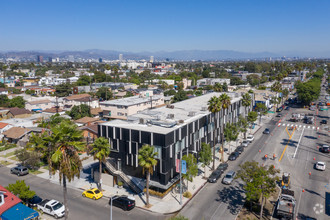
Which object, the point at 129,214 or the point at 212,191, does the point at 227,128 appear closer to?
the point at 212,191

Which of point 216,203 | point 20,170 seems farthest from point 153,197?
point 20,170

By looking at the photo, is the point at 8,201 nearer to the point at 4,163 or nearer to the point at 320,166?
the point at 4,163

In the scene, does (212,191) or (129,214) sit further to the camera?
(212,191)

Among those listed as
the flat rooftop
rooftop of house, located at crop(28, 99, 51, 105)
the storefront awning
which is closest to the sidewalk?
the flat rooftop

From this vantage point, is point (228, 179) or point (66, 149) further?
point (228, 179)

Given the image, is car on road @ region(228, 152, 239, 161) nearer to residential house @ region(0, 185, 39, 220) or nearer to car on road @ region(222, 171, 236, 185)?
car on road @ region(222, 171, 236, 185)

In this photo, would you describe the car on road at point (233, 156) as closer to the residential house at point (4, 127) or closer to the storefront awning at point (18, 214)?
the storefront awning at point (18, 214)

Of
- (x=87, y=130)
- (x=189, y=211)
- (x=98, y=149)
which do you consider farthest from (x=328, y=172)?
(x=87, y=130)
